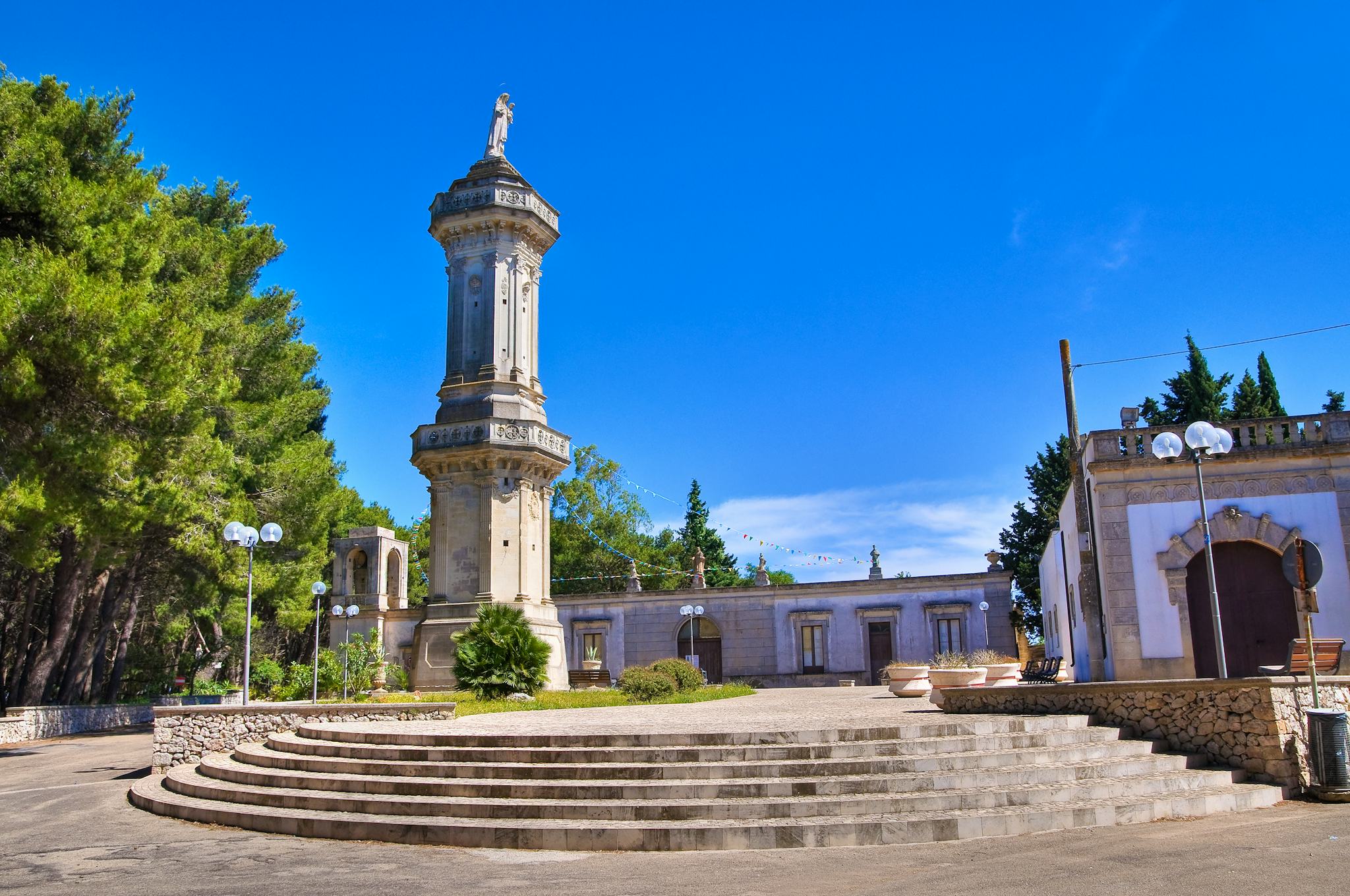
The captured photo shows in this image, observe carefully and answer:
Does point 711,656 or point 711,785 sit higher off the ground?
point 711,656

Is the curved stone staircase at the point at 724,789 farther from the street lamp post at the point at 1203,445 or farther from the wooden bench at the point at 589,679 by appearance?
the wooden bench at the point at 589,679

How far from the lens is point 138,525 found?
67.1ft

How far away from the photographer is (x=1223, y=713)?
11.0 metres

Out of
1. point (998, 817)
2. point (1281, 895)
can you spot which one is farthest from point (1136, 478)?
point (1281, 895)

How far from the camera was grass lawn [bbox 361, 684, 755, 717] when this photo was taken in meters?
18.3

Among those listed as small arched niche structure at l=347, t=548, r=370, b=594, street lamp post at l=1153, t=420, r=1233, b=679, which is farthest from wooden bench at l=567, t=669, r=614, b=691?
street lamp post at l=1153, t=420, r=1233, b=679

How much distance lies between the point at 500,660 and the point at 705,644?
56.0 feet

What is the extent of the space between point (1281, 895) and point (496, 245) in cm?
2569

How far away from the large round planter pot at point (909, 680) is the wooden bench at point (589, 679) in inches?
384

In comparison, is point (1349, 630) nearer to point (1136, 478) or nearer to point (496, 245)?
point (1136, 478)

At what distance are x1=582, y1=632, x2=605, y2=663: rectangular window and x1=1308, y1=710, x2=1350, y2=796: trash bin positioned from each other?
28932 mm

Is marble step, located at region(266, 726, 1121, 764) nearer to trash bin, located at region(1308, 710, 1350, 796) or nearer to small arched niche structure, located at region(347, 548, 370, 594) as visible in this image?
trash bin, located at region(1308, 710, 1350, 796)

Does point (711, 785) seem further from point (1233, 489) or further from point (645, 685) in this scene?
point (1233, 489)

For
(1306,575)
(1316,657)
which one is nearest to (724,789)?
(1306,575)
